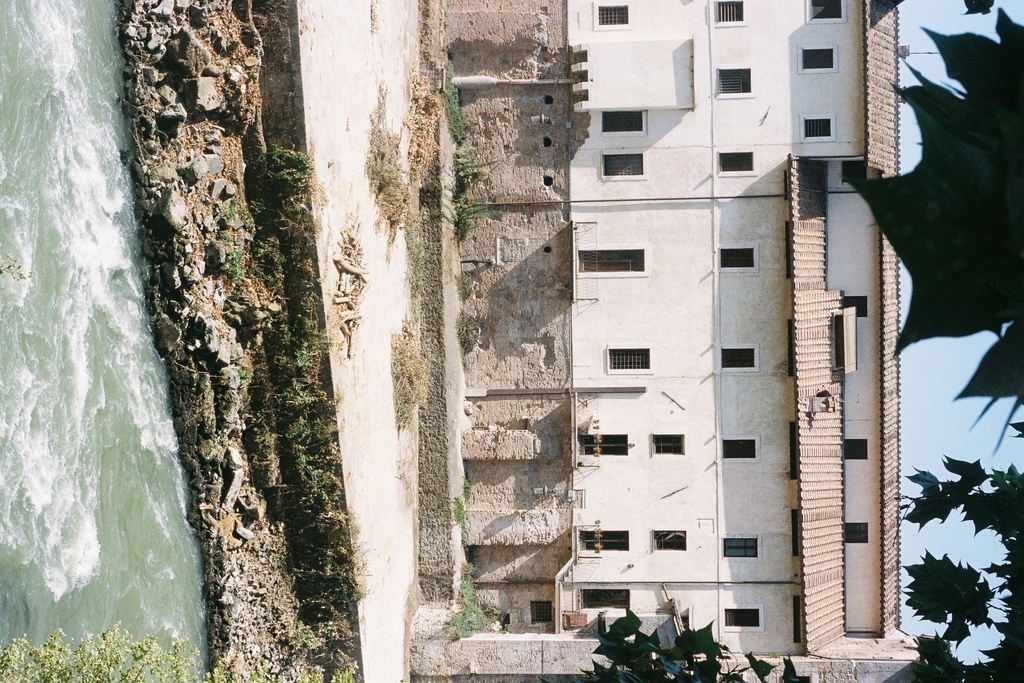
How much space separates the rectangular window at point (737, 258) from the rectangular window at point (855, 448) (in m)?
3.07

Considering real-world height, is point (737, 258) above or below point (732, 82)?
below

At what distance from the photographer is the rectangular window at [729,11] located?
49.4 feet

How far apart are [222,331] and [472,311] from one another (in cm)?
493

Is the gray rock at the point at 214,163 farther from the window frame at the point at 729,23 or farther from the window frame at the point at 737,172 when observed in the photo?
the window frame at the point at 729,23

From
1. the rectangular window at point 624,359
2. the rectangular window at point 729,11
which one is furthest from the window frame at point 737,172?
the rectangular window at point 624,359

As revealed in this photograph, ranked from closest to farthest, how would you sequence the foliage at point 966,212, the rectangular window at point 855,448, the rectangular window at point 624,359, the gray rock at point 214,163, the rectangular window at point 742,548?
the foliage at point 966,212 → the gray rock at point 214,163 → the rectangular window at point 742,548 → the rectangular window at point 855,448 → the rectangular window at point 624,359

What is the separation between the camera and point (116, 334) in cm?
1065

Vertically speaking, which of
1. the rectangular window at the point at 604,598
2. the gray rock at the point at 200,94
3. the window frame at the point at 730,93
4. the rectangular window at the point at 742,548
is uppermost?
the window frame at the point at 730,93

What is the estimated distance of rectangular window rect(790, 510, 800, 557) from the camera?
1471 centimetres

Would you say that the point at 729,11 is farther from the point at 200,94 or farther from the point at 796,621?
the point at 796,621

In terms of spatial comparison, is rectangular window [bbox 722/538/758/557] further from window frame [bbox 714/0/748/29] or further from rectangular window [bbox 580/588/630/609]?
window frame [bbox 714/0/748/29]

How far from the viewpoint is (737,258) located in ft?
49.6

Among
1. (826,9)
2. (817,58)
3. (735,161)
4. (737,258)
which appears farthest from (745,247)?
(826,9)

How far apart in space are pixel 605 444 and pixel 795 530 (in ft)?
10.1
